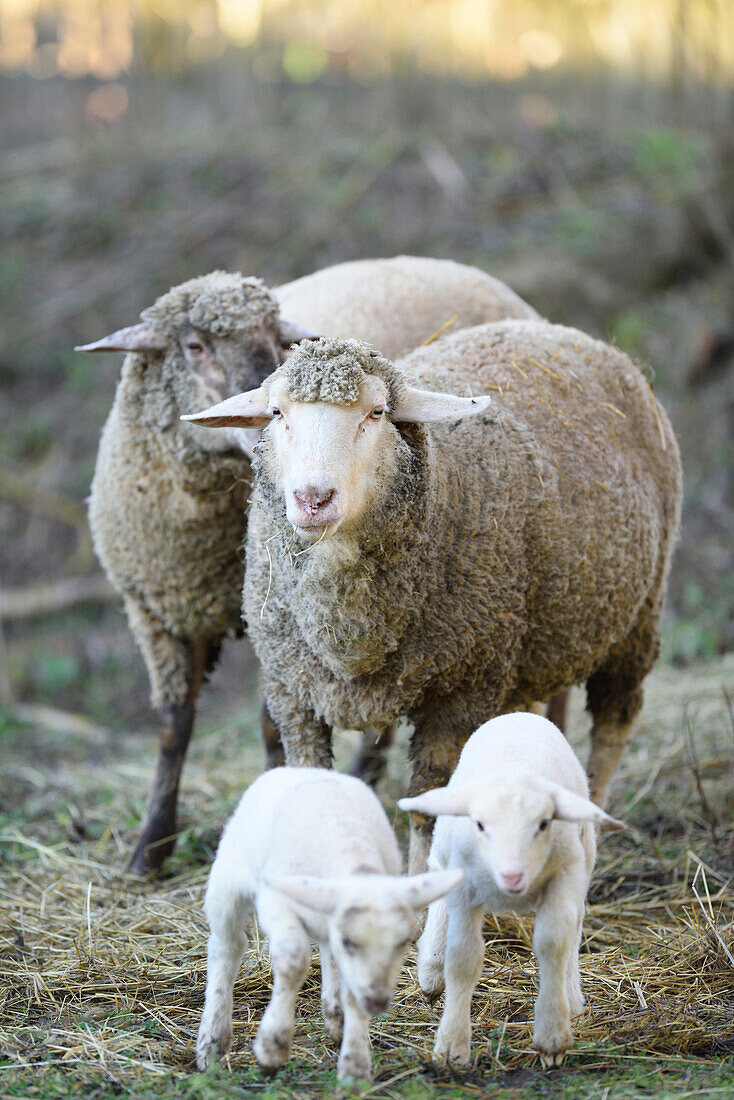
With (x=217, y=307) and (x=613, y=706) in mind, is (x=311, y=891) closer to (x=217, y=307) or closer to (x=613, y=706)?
(x=217, y=307)

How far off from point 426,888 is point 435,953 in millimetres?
821

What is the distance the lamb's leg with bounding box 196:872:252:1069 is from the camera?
9.73ft

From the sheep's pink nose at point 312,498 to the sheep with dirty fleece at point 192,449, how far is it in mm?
1148

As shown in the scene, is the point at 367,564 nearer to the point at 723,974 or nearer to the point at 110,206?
the point at 723,974

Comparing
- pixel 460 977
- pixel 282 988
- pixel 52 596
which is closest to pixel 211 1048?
pixel 282 988

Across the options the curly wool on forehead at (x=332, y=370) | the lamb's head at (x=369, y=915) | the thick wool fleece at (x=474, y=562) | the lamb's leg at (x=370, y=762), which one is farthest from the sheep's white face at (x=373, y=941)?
the lamb's leg at (x=370, y=762)

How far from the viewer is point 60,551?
9.62 m

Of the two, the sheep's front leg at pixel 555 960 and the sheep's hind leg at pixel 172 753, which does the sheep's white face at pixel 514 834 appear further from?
the sheep's hind leg at pixel 172 753

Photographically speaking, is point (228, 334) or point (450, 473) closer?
point (450, 473)

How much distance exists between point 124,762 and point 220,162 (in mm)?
7595

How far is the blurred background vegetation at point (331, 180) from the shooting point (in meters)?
9.84

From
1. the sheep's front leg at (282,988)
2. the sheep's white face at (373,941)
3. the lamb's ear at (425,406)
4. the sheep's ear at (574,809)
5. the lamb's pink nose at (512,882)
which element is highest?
the lamb's ear at (425,406)

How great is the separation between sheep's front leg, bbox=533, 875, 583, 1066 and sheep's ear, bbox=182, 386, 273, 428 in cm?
151

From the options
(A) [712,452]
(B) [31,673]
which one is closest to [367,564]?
(B) [31,673]
